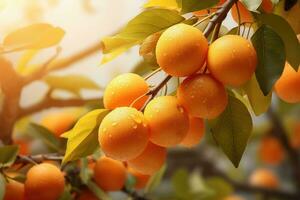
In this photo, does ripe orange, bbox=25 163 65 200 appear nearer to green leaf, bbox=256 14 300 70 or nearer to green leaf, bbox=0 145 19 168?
green leaf, bbox=0 145 19 168

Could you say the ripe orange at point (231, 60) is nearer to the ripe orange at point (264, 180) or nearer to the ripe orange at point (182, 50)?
the ripe orange at point (182, 50)

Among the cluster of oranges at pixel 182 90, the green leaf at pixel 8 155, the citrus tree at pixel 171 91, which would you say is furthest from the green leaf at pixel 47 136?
the cluster of oranges at pixel 182 90

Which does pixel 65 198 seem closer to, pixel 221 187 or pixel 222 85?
pixel 222 85

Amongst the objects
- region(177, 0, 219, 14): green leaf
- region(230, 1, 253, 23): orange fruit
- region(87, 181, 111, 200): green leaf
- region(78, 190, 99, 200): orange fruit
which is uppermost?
region(177, 0, 219, 14): green leaf

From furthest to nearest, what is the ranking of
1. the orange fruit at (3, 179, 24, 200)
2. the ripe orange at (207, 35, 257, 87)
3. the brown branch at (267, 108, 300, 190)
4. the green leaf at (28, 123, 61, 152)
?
the brown branch at (267, 108, 300, 190)
the green leaf at (28, 123, 61, 152)
the orange fruit at (3, 179, 24, 200)
the ripe orange at (207, 35, 257, 87)

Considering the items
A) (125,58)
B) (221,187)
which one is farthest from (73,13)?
(221,187)

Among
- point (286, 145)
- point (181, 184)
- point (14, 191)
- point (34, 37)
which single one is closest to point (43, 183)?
point (14, 191)

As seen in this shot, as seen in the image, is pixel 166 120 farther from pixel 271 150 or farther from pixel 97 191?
pixel 271 150

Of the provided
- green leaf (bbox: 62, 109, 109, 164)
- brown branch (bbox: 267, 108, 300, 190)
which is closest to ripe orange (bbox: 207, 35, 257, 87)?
green leaf (bbox: 62, 109, 109, 164)
